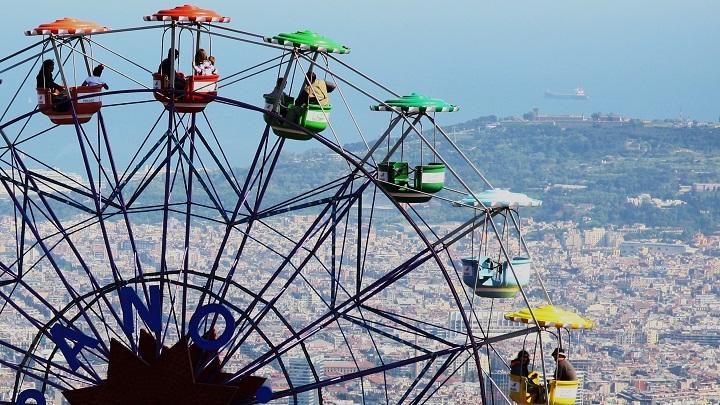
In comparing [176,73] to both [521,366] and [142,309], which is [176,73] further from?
[521,366]

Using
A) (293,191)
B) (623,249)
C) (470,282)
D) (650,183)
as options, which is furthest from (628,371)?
(470,282)

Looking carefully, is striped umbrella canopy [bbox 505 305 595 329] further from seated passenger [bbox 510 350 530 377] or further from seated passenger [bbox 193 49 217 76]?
seated passenger [bbox 193 49 217 76]

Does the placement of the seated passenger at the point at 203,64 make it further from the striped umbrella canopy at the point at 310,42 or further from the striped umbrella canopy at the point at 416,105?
the striped umbrella canopy at the point at 416,105

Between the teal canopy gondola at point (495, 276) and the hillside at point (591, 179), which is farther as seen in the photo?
the hillside at point (591, 179)

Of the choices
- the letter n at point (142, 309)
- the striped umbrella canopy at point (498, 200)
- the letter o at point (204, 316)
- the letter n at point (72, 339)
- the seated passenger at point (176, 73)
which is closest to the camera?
the letter o at point (204, 316)

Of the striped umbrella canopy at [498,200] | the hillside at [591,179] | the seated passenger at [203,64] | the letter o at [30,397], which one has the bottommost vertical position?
the letter o at [30,397]

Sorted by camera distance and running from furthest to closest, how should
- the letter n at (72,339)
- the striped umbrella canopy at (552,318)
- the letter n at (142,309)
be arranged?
the striped umbrella canopy at (552,318) < the letter n at (72,339) < the letter n at (142,309)

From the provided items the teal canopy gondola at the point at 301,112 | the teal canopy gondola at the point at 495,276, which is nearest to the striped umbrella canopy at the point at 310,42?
the teal canopy gondola at the point at 301,112
